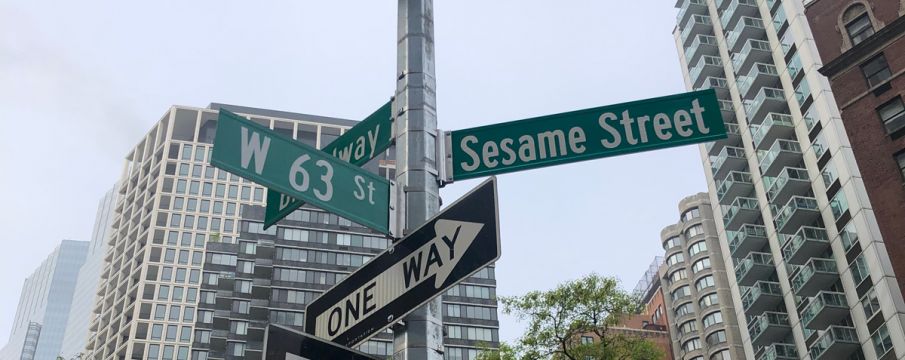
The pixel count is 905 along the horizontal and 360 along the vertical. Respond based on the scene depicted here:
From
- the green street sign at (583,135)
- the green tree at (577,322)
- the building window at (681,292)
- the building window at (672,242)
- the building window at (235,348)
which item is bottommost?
the green street sign at (583,135)

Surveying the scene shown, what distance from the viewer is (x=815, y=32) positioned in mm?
53406

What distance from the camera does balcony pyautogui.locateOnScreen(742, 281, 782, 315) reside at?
59.7 meters

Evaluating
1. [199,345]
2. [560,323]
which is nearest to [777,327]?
[560,323]

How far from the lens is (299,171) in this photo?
19.8 ft

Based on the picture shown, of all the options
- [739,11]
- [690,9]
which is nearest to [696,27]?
[690,9]

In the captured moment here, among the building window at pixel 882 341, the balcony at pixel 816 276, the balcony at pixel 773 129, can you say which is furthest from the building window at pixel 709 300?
the building window at pixel 882 341

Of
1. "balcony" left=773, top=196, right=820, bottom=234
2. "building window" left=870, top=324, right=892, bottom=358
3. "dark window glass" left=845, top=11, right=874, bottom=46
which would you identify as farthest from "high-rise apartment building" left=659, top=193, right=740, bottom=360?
"dark window glass" left=845, top=11, right=874, bottom=46

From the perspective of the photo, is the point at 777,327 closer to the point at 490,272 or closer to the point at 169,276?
the point at 490,272

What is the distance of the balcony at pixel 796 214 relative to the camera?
190 ft

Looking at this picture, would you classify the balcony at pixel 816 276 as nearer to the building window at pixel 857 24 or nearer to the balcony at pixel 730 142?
the building window at pixel 857 24

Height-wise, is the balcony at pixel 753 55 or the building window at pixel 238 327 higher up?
the balcony at pixel 753 55

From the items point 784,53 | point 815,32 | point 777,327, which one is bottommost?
point 777,327

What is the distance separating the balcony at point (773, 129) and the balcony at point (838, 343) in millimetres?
15208

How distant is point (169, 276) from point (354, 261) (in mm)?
33645
